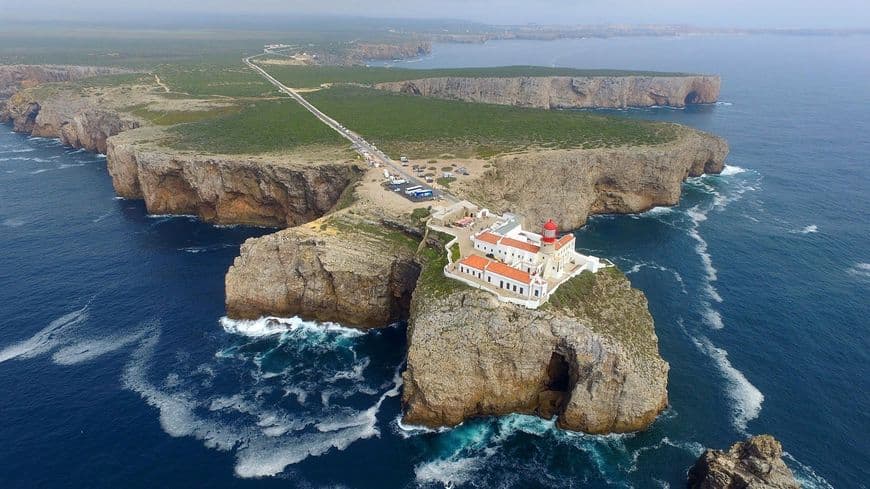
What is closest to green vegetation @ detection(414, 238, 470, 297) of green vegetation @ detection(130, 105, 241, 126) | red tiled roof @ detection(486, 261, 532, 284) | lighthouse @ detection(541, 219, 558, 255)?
red tiled roof @ detection(486, 261, 532, 284)

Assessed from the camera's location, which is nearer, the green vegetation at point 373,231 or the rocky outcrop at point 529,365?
the rocky outcrop at point 529,365

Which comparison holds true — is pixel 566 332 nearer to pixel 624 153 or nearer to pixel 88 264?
pixel 624 153

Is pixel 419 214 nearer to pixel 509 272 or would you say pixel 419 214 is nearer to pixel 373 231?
pixel 373 231

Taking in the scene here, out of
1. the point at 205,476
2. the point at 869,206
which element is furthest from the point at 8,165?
the point at 869,206

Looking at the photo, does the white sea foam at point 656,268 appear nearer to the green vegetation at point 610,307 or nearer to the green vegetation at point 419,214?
the green vegetation at point 610,307

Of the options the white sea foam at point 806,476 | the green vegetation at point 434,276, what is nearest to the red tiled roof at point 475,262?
the green vegetation at point 434,276
